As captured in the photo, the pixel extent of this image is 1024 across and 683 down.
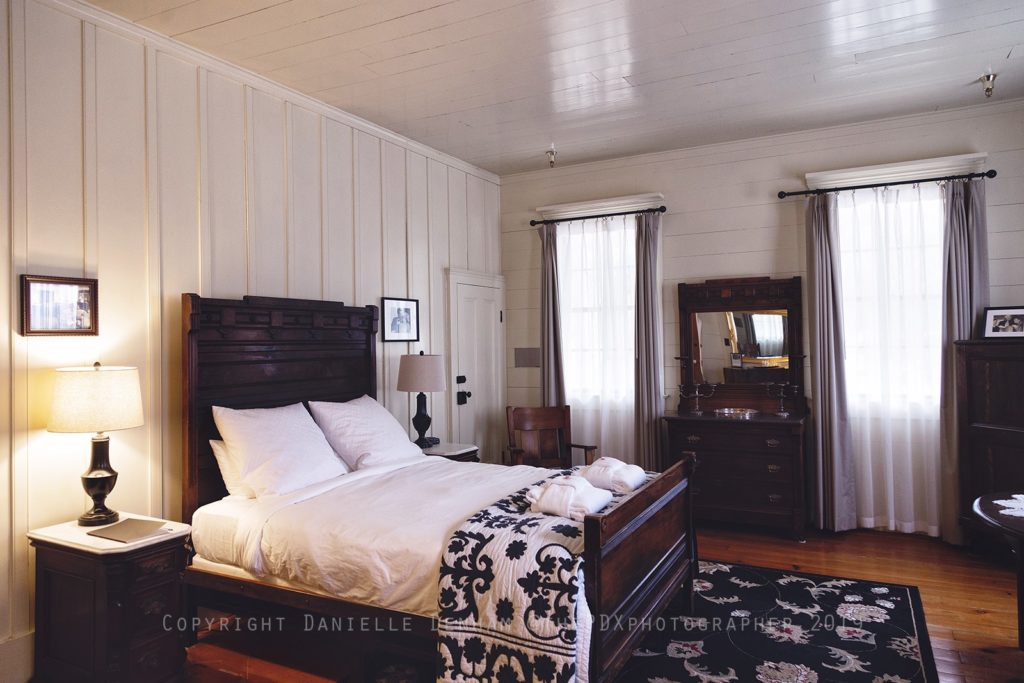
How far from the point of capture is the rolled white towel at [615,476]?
3.13m

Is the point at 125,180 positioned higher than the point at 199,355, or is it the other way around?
the point at 125,180

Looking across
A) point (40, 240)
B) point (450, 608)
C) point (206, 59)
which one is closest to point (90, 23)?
point (206, 59)

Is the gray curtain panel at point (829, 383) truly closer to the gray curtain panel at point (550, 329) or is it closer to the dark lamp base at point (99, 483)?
A: the gray curtain panel at point (550, 329)

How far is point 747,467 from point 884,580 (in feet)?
3.81

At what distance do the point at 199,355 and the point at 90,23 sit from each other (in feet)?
5.44

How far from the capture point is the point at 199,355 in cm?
339

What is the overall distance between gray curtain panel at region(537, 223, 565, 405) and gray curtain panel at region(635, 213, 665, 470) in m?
0.75

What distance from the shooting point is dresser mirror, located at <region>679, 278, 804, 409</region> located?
5113 mm

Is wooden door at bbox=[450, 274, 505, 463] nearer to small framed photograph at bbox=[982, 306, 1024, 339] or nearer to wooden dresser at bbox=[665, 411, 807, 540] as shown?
wooden dresser at bbox=[665, 411, 807, 540]

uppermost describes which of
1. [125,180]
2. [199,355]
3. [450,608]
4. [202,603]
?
[125,180]

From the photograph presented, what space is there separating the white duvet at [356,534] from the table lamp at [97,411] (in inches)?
18.7

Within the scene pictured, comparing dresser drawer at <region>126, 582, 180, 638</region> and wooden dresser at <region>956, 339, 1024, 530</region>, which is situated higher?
wooden dresser at <region>956, 339, 1024, 530</region>

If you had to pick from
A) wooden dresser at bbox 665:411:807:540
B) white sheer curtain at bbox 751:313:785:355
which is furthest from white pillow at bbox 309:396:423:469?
white sheer curtain at bbox 751:313:785:355

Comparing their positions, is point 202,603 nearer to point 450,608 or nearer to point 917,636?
point 450,608
